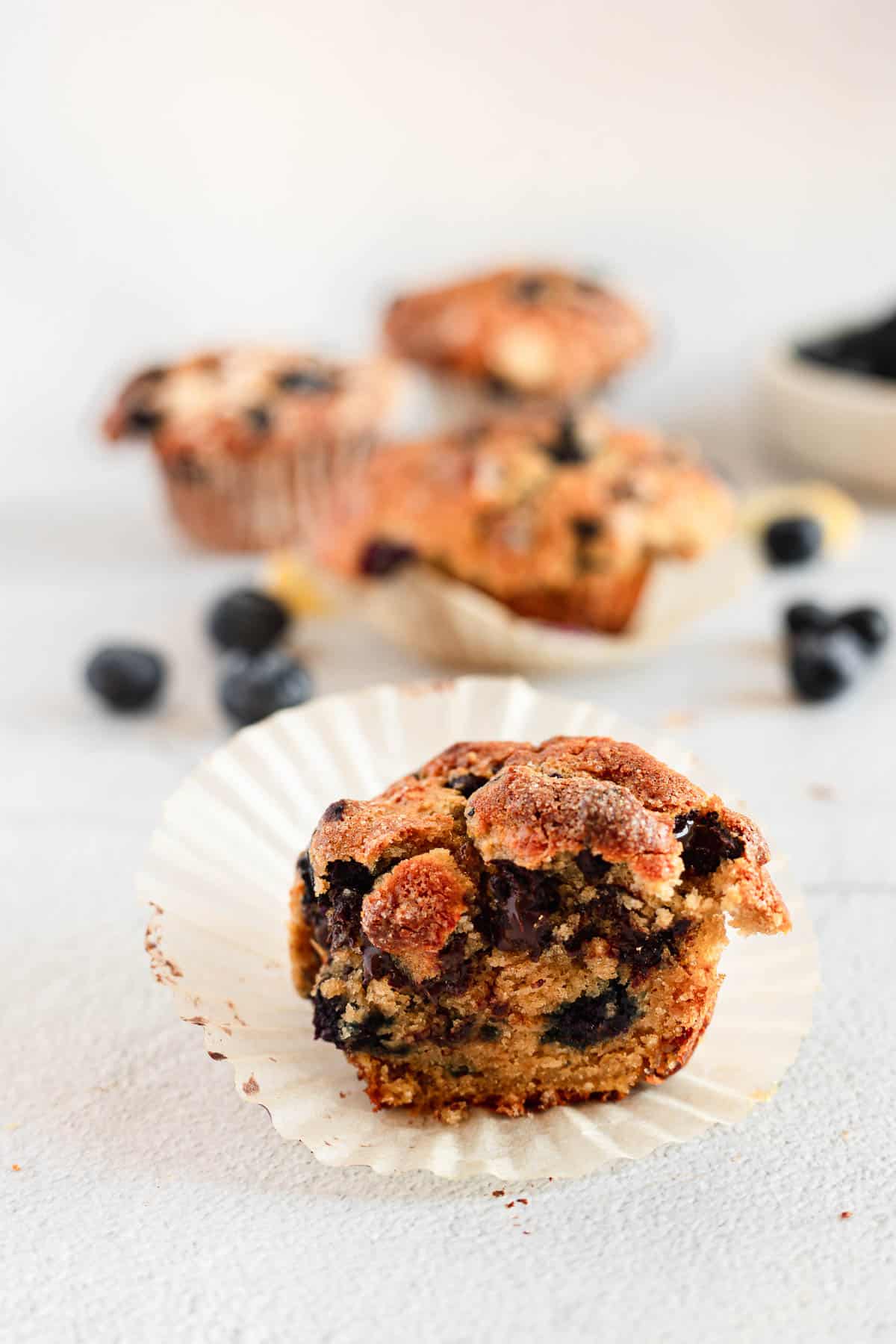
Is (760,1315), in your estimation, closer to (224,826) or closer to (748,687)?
(224,826)

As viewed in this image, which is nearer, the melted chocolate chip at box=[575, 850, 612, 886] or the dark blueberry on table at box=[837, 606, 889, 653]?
the melted chocolate chip at box=[575, 850, 612, 886]

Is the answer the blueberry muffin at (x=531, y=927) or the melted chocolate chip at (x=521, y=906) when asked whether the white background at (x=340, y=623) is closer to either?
the blueberry muffin at (x=531, y=927)

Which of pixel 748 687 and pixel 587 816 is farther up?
pixel 587 816

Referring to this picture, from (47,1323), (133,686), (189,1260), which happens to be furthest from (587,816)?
(133,686)

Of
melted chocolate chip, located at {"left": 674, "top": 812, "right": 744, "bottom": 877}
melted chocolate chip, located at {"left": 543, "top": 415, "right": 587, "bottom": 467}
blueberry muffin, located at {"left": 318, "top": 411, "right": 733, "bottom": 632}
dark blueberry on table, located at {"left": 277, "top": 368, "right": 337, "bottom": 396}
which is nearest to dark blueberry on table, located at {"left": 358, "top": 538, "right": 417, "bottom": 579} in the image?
blueberry muffin, located at {"left": 318, "top": 411, "right": 733, "bottom": 632}

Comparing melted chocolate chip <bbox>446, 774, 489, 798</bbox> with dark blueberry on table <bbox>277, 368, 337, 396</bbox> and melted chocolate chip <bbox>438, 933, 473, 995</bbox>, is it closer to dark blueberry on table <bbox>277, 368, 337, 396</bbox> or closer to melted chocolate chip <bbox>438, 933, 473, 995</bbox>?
melted chocolate chip <bbox>438, 933, 473, 995</bbox>
